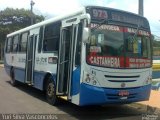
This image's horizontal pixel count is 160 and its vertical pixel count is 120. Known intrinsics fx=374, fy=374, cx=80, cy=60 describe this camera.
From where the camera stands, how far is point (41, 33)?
13812 mm

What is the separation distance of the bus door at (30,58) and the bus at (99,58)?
88.9 inches

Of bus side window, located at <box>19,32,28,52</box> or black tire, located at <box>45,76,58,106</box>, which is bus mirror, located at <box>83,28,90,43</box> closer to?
black tire, located at <box>45,76,58,106</box>

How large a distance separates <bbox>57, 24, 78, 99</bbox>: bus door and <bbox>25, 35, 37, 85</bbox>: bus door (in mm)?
3235

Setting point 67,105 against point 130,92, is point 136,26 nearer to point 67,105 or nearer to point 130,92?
point 130,92

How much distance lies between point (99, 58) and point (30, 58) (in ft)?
18.6

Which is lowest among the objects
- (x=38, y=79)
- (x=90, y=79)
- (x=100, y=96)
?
(x=100, y=96)

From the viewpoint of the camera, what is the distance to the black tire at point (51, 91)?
12.1 metres

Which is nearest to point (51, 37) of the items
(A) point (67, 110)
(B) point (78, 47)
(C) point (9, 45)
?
(B) point (78, 47)

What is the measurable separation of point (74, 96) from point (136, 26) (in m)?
2.81

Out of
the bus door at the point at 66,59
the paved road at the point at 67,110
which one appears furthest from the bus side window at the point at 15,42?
the bus door at the point at 66,59

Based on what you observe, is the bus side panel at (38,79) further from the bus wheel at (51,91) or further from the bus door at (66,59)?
the bus door at (66,59)

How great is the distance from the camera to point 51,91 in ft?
40.4

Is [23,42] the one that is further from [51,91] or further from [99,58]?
[99,58]

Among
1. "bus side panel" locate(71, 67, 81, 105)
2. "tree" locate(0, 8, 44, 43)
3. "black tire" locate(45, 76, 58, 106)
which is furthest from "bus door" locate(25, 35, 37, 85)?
"tree" locate(0, 8, 44, 43)
